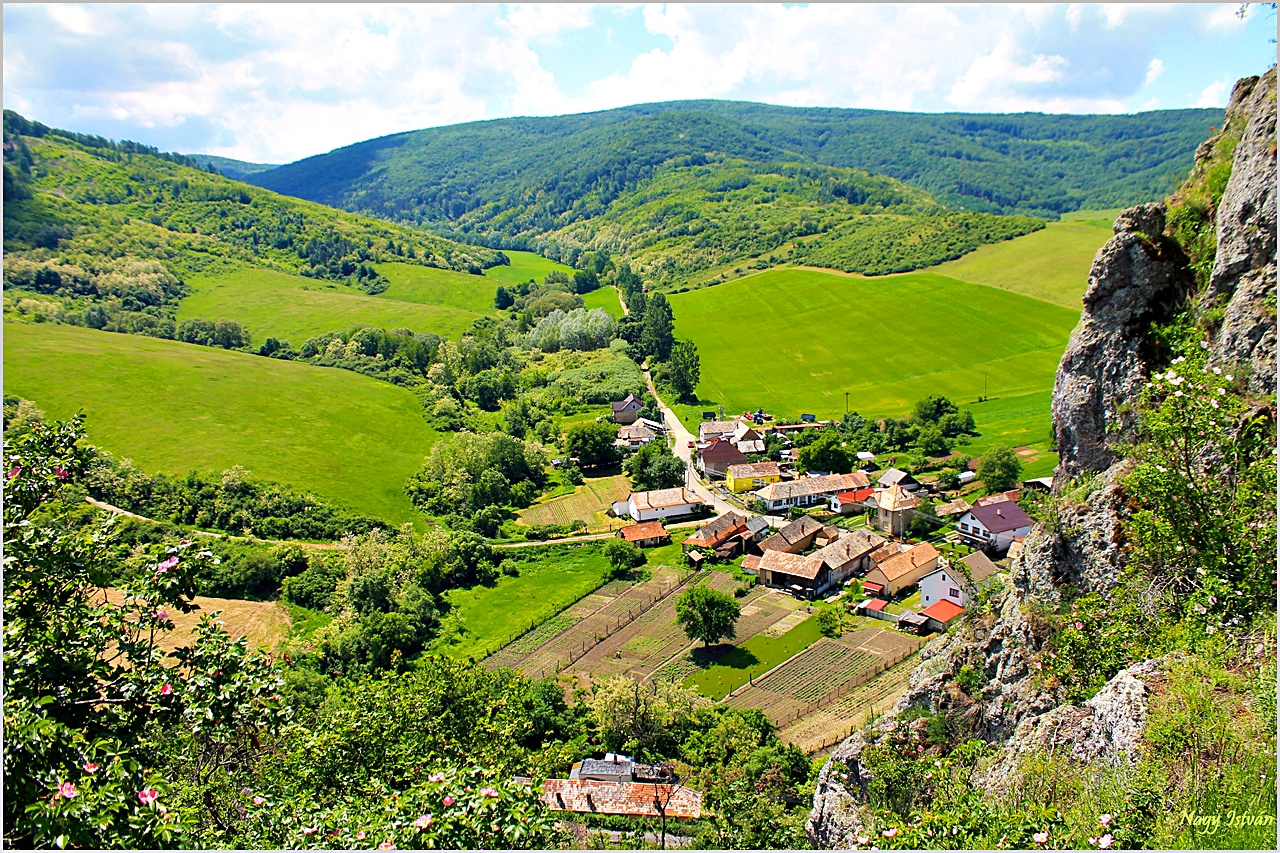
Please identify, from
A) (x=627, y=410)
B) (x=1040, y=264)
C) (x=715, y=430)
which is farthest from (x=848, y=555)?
(x=1040, y=264)

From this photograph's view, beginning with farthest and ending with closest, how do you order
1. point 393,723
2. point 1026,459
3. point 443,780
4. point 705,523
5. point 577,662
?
point 1026,459 < point 705,523 < point 577,662 < point 393,723 < point 443,780

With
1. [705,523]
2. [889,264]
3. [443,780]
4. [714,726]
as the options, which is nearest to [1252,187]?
[443,780]

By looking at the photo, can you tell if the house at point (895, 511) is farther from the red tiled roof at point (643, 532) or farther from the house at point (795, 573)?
the red tiled roof at point (643, 532)

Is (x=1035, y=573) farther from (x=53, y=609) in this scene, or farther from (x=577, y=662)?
(x=577, y=662)

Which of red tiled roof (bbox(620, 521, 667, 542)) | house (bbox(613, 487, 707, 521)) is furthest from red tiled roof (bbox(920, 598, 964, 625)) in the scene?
house (bbox(613, 487, 707, 521))

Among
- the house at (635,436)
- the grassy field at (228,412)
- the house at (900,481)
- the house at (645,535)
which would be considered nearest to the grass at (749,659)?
the house at (645,535)

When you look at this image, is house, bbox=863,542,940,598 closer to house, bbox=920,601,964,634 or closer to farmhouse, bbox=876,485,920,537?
house, bbox=920,601,964,634
